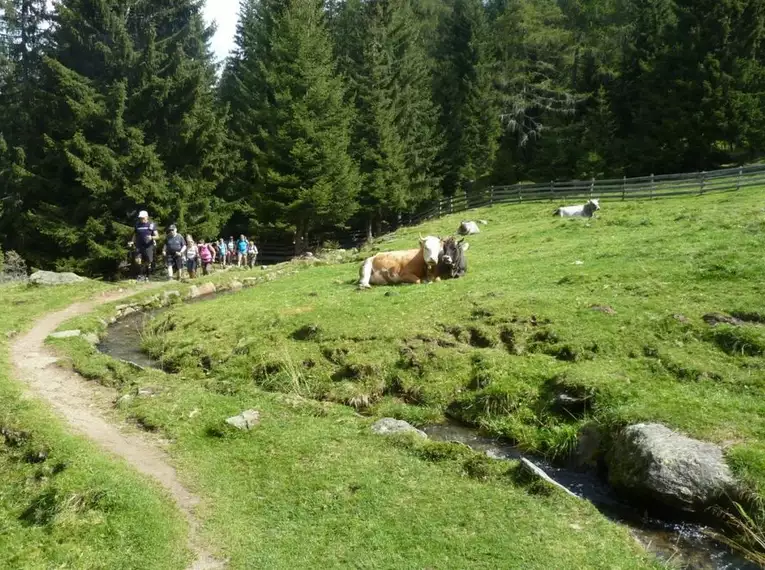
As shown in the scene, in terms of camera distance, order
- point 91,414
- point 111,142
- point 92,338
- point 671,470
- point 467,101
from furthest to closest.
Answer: point 467,101
point 111,142
point 92,338
point 91,414
point 671,470

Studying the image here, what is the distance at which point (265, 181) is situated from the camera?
1388 inches

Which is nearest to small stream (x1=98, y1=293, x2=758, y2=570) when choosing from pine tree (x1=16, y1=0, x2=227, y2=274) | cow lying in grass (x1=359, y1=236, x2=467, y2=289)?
cow lying in grass (x1=359, y1=236, x2=467, y2=289)

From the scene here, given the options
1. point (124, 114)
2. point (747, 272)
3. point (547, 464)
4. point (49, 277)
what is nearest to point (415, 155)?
point (124, 114)

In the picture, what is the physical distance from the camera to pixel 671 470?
22.4 feet

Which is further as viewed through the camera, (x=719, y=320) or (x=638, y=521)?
(x=719, y=320)

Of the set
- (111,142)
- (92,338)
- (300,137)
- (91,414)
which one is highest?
(111,142)

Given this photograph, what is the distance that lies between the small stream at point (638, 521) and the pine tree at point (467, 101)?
40568 mm

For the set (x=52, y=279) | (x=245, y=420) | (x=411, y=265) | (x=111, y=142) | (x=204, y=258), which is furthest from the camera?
(x=111, y=142)

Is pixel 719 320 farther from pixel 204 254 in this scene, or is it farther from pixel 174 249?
pixel 204 254

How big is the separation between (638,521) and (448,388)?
13.2 feet

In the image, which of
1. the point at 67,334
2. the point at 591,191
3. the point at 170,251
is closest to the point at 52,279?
the point at 170,251

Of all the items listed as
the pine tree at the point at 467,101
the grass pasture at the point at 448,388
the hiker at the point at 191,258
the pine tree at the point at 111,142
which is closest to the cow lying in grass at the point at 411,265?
the grass pasture at the point at 448,388

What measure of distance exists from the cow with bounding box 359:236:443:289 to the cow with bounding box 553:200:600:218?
12.6 m

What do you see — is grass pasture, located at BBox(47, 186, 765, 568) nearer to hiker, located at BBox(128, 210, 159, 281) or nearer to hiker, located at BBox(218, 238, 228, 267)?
A: hiker, located at BBox(128, 210, 159, 281)
